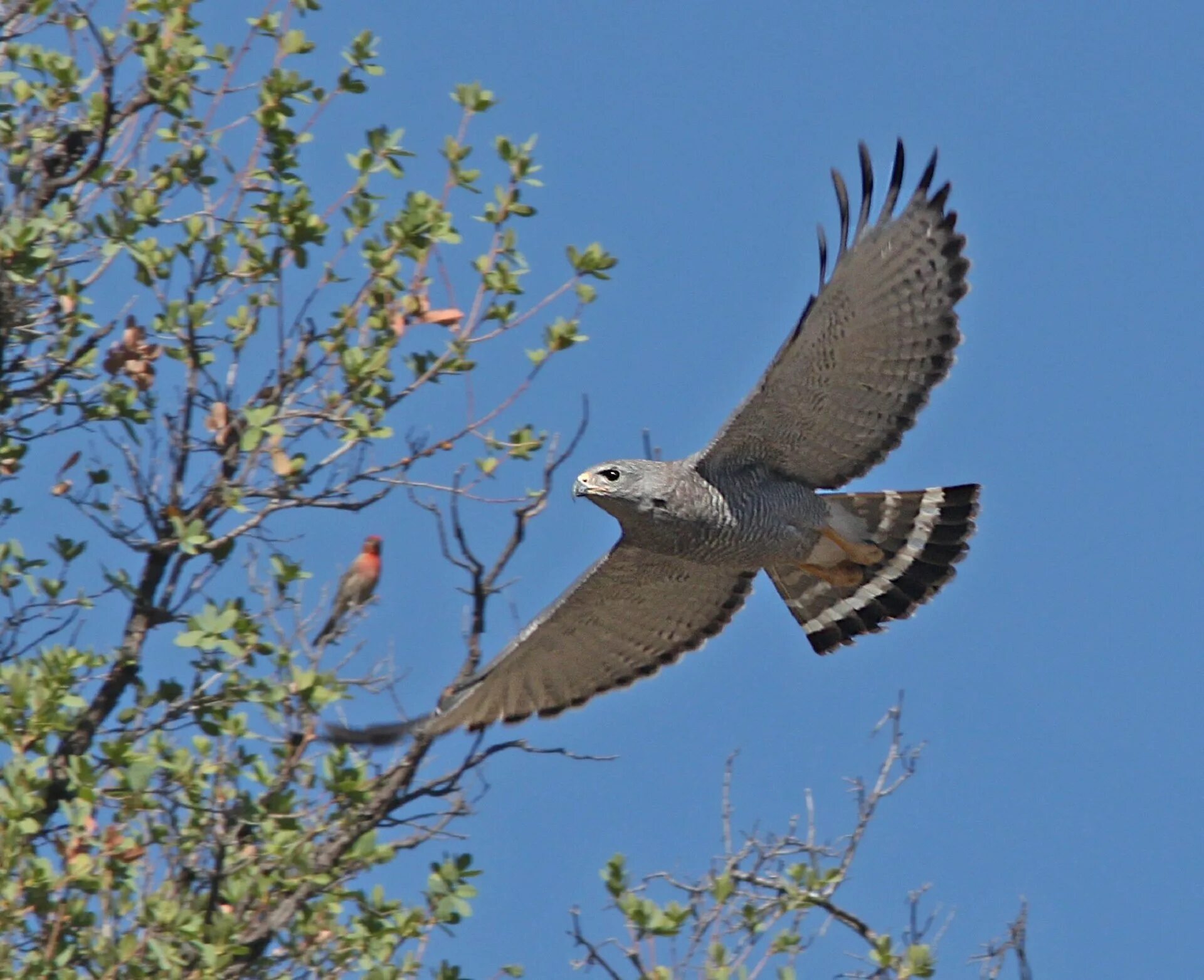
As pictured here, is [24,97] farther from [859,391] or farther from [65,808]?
[859,391]

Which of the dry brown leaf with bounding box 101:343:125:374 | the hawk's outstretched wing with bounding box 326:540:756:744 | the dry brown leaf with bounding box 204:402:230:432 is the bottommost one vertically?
the hawk's outstretched wing with bounding box 326:540:756:744

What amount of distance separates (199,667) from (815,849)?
2357mm

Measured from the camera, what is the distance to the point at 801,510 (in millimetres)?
8086

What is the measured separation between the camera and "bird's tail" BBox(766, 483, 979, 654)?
28.4 ft

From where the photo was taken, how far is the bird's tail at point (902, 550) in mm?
8664

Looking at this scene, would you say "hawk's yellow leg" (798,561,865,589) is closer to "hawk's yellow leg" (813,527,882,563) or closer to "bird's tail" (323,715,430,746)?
"hawk's yellow leg" (813,527,882,563)

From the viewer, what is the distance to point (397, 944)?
19.7ft

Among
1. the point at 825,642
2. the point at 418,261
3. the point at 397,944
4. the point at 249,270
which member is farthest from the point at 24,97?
the point at 825,642

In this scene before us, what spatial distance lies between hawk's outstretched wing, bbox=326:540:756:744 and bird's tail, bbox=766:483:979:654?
1.66 ft

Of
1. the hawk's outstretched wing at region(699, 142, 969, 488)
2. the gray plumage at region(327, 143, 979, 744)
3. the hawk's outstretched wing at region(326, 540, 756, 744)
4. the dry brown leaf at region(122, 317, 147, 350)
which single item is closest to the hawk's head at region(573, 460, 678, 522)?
the gray plumage at region(327, 143, 979, 744)

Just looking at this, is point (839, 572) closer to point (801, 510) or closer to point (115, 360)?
point (801, 510)

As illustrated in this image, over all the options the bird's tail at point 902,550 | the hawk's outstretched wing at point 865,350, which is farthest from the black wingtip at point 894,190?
the bird's tail at point 902,550

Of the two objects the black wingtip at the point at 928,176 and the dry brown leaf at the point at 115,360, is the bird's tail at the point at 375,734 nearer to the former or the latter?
the dry brown leaf at the point at 115,360

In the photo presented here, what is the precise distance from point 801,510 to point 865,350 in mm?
900
